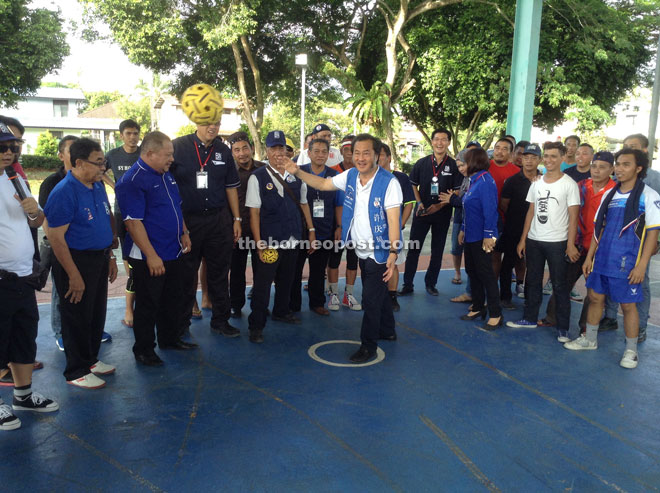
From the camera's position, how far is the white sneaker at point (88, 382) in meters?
3.92

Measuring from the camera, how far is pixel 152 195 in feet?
13.4

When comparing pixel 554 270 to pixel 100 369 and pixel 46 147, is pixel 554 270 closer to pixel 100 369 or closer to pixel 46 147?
pixel 100 369

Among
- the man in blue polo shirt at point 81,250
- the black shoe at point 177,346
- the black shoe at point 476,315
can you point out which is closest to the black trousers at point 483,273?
the black shoe at point 476,315

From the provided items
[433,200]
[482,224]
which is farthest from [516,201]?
[433,200]

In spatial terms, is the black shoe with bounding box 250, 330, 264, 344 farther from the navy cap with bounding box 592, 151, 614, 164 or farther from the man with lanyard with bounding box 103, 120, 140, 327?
the navy cap with bounding box 592, 151, 614, 164

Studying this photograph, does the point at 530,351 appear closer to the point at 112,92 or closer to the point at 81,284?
the point at 81,284

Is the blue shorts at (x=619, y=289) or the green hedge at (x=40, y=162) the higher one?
the green hedge at (x=40, y=162)

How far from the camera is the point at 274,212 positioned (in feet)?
16.4

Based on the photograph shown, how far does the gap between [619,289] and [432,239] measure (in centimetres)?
266

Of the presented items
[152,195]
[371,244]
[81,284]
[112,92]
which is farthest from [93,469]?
[112,92]

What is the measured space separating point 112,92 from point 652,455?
83261 millimetres

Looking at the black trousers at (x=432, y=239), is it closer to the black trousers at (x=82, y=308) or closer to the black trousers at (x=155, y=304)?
the black trousers at (x=155, y=304)

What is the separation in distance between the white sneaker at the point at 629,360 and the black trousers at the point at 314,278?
3.12 metres

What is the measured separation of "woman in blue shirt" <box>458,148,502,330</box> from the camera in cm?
529
